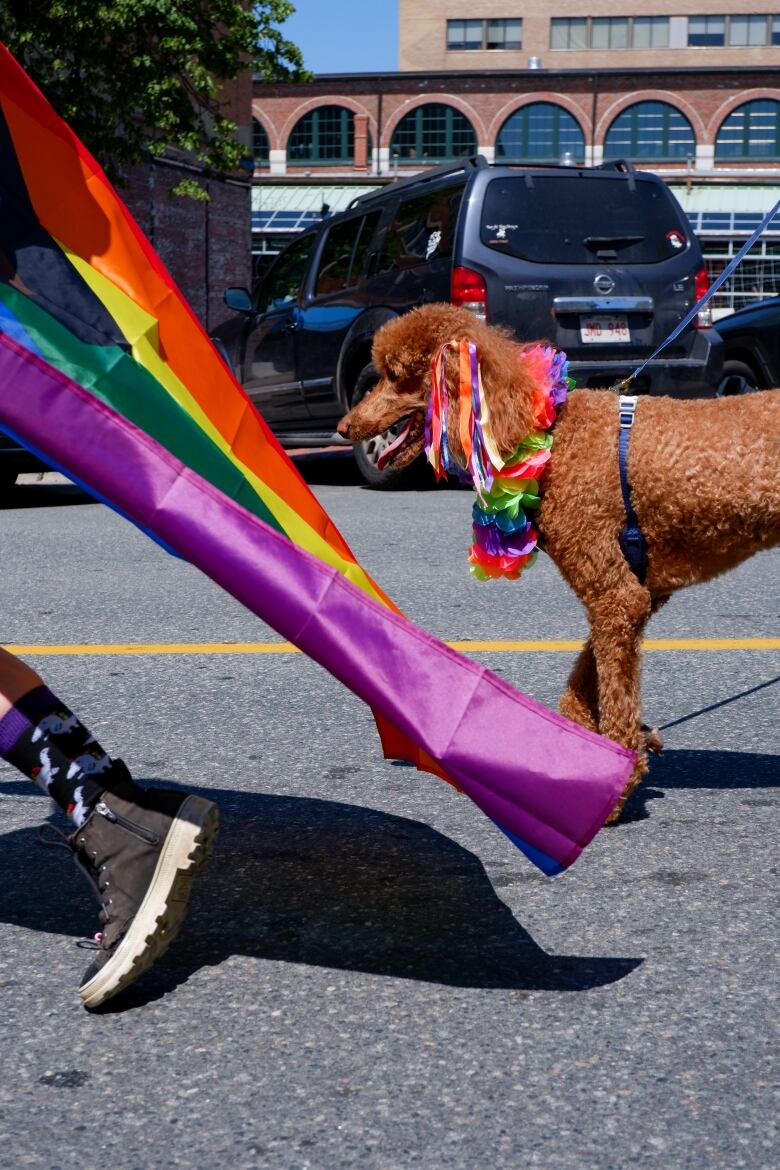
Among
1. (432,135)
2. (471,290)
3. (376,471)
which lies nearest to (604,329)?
(471,290)

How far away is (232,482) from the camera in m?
3.14

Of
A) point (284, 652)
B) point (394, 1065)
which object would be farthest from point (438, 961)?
point (284, 652)

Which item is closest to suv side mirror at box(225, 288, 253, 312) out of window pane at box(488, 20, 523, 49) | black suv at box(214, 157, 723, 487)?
black suv at box(214, 157, 723, 487)

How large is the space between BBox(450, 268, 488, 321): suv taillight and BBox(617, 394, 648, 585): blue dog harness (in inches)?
268

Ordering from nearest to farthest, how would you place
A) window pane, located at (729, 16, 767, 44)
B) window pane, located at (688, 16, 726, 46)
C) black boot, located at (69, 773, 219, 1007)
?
black boot, located at (69, 773, 219, 1007) → window pane, located at (729, 16, 767, 44) → window pane, located at (688, 16, 726, 46)

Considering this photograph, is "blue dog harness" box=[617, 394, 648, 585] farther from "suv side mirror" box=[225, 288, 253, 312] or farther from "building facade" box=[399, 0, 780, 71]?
"building facade" box=[399, 0, 780, 71]

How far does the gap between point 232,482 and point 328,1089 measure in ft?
4.43

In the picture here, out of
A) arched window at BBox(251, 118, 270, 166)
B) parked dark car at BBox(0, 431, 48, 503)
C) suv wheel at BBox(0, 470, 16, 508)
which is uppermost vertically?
arched window at BBox(251, 118, 270, 166)

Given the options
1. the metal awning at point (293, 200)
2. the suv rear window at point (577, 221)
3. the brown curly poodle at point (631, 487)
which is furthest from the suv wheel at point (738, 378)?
the metal awning at point (293, 200)

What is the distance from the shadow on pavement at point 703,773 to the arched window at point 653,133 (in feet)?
185

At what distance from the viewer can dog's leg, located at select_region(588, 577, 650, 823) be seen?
367cm

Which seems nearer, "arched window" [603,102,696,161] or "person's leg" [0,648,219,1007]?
"person's leg" [0,648,219,1007]

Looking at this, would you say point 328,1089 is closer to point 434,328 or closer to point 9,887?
point 9,887

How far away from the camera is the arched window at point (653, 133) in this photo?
57344 mm
